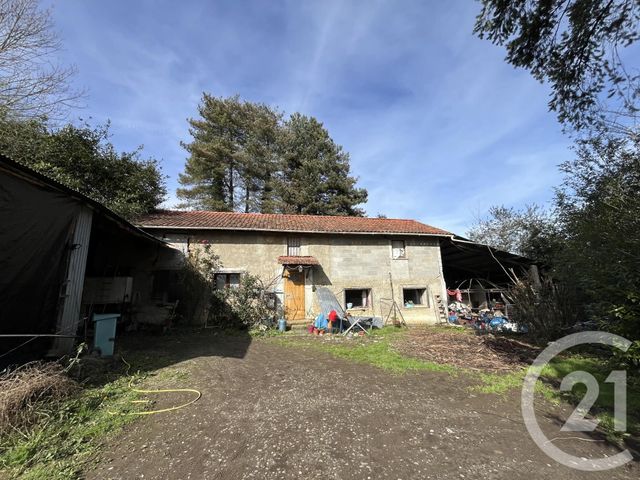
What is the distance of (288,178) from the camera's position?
79.5 feet

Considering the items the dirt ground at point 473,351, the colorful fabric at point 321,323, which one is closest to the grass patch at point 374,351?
the dirt ground at point 473,351

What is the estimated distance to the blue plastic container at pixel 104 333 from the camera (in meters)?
6.02

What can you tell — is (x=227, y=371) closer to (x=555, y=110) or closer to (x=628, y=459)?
(x=628, y=459)

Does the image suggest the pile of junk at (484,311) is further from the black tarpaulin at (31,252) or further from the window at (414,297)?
the black tarpaulin at (31,252)

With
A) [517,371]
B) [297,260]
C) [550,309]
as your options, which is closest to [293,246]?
[297,260]

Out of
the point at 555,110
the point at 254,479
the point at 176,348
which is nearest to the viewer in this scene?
the point at 254,479

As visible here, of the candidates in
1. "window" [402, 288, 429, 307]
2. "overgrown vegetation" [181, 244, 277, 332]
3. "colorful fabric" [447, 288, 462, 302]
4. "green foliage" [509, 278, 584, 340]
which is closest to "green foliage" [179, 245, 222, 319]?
"overgrown vegetation" [181, 244, 277, 332]

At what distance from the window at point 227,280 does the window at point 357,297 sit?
481 cm

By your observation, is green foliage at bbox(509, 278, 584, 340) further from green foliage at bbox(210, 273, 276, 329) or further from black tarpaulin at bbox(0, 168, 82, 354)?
black tarpaulin at bbox(0, 168, 82, 354)

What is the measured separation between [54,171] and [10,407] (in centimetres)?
1121

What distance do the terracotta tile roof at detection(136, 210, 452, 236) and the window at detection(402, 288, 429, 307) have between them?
9.16 ft

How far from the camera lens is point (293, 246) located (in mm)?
13016

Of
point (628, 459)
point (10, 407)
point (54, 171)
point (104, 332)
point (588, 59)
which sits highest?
point (54, 171)

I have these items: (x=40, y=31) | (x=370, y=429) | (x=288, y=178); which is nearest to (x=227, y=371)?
(x=370, y=429)
